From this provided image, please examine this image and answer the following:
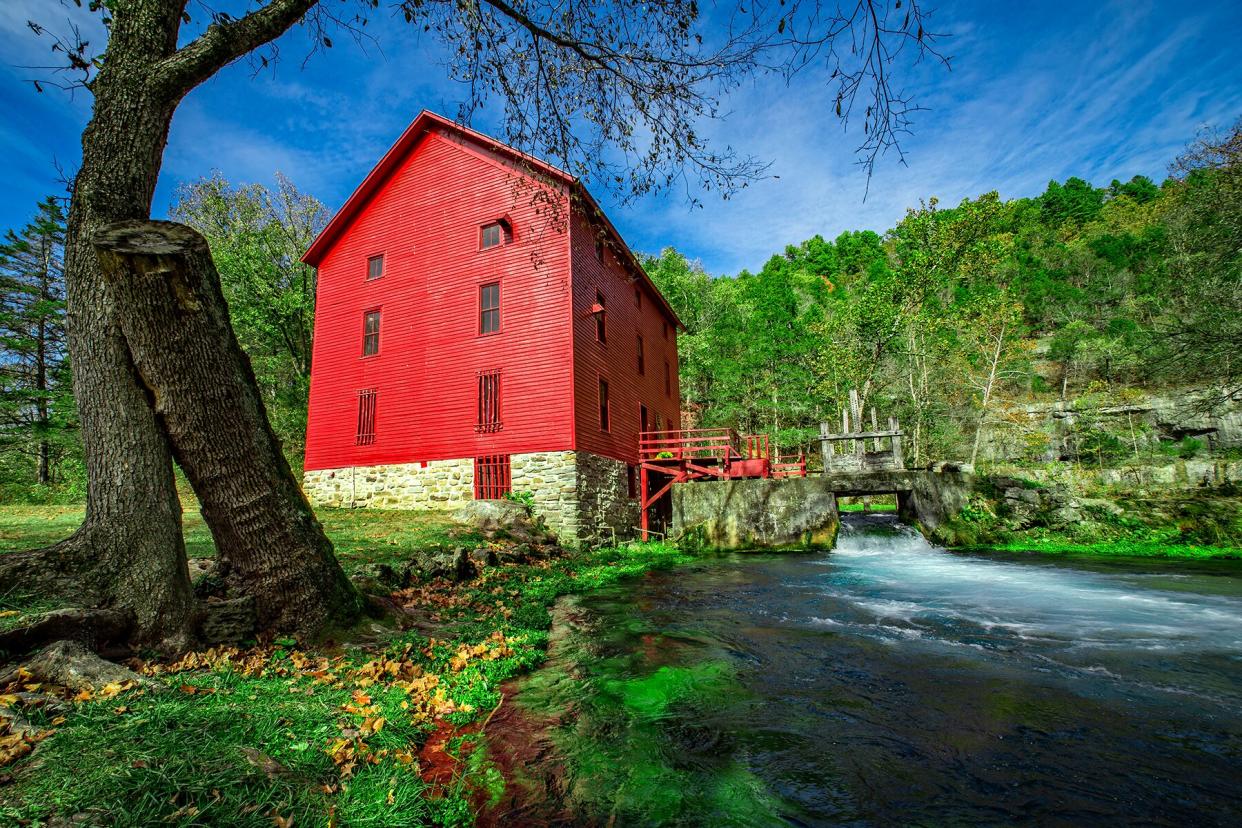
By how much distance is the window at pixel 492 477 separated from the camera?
15.6 meters

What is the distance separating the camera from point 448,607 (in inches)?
258

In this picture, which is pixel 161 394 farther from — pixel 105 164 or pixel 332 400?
pixel 332 400

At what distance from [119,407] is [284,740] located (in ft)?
9.01

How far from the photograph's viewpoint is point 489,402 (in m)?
16.1

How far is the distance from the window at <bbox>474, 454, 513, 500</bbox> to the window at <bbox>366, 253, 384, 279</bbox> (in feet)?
28.0

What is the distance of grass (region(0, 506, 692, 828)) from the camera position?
1.97m

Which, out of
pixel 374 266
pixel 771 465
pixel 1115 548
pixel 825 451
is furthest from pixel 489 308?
pixel 1115 548

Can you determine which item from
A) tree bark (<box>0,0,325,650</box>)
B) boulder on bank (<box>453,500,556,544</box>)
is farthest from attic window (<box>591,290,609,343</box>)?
tree bark (<box>0,0,325,650</box>)

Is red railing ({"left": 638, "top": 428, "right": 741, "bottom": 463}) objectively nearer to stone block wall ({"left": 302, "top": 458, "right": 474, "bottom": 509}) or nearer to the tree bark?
stone block wall ({"left": 302, "top": 458, "right": 474, "bottom": 509})

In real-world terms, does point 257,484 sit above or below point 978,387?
below

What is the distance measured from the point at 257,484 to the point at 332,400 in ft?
54.4

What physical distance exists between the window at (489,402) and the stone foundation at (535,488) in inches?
45.5

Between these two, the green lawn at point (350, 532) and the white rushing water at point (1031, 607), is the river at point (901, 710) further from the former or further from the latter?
the green lawn at point (350, 532)

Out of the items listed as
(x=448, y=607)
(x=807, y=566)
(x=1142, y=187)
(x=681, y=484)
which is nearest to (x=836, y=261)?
(x=1142, y=187)
